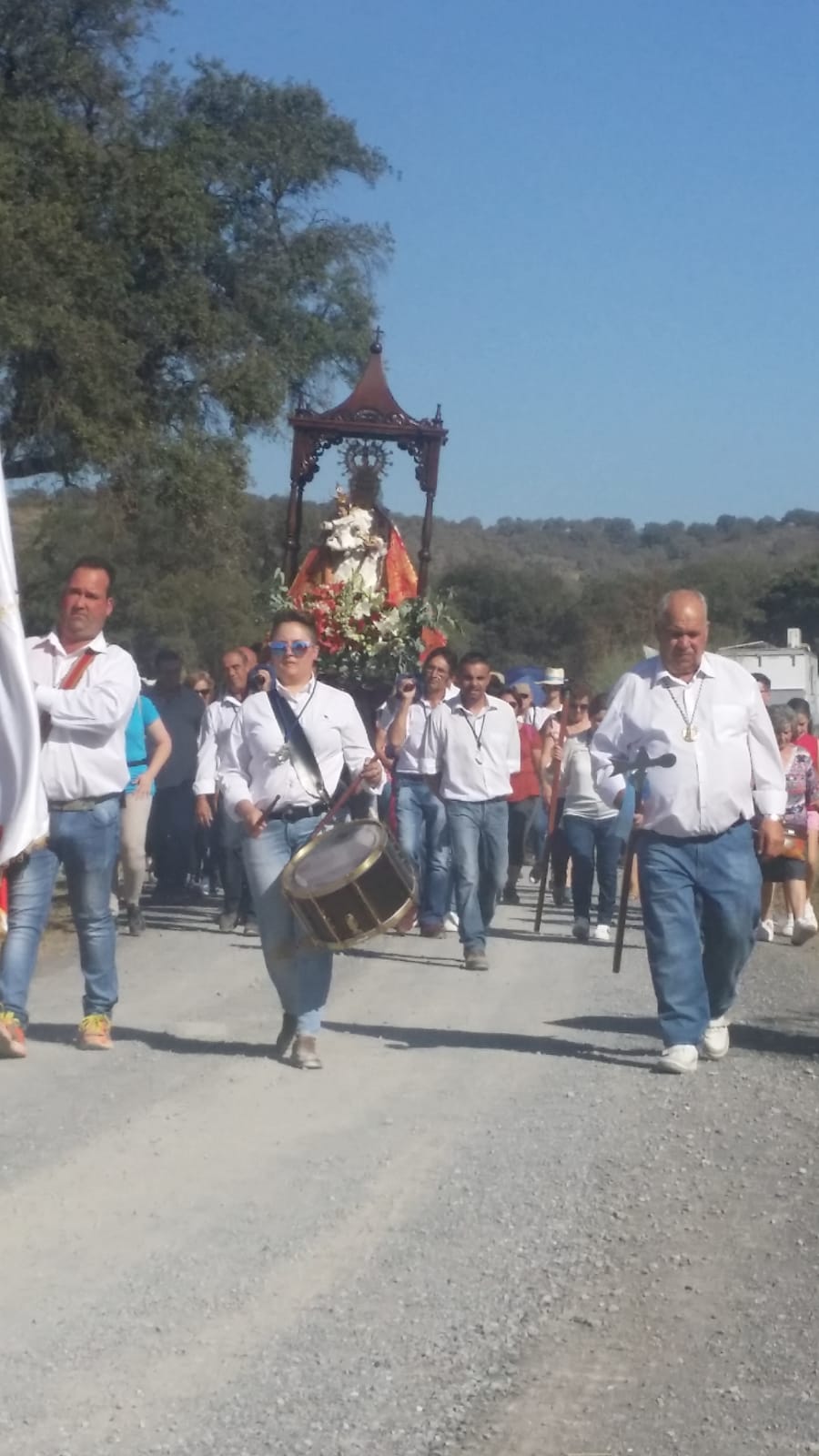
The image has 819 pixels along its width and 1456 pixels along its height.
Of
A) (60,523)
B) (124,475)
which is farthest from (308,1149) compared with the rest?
(60,523)

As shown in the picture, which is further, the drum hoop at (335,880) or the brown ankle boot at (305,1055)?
the brown ankle boot at (305,1055)

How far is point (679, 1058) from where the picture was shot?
862 centimetres

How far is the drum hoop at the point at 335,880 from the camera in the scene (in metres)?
8.28

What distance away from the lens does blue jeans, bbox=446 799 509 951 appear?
1279cm

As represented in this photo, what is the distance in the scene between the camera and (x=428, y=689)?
47.7 ft

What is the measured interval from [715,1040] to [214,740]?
14.3 ft

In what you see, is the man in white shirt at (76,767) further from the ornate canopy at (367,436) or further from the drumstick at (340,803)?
the ornate canopy at (367,436)

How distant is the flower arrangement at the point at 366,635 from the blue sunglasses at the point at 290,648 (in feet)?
19.2

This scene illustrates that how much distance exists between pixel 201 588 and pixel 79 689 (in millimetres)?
39605

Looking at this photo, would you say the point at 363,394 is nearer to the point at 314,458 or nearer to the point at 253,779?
the point at 314,458

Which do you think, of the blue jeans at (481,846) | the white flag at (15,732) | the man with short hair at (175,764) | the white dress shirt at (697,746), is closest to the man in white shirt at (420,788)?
the blue jeans at (481,846)

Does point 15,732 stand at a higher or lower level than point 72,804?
higher

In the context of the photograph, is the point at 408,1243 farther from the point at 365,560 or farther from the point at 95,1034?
the point at 365,560

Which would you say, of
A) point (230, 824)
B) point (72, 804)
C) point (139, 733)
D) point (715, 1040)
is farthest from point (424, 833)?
point (72, 804)
